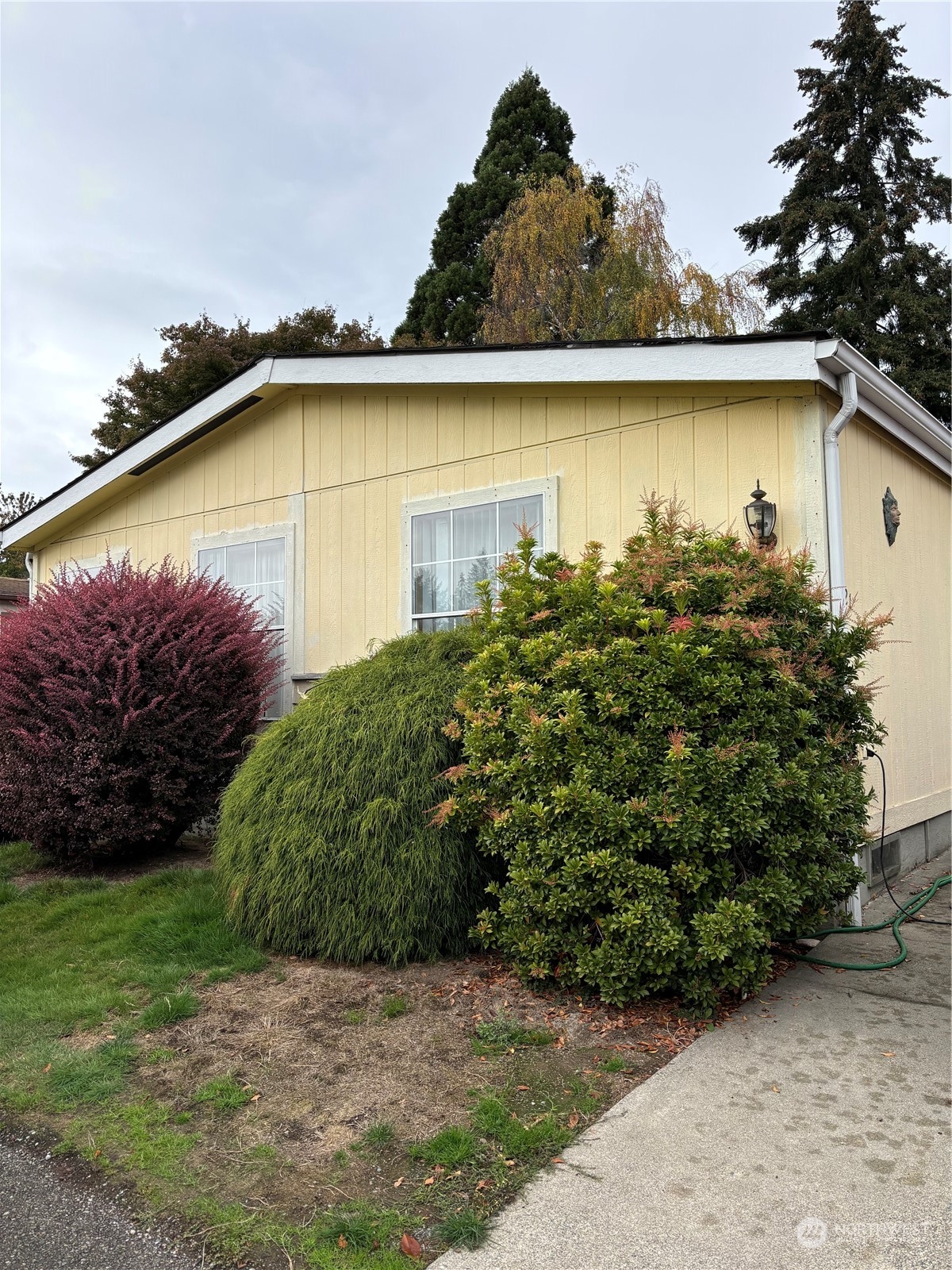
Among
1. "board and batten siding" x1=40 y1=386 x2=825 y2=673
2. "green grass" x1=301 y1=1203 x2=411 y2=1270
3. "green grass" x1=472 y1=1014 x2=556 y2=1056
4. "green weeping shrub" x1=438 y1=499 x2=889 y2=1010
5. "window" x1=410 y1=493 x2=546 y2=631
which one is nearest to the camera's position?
"green grass" x1=301 y1=1203 x2=411 y2=1270

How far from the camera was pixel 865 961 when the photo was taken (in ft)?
13.6

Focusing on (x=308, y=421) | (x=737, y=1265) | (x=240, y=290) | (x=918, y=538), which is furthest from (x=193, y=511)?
(x=240, y=290)

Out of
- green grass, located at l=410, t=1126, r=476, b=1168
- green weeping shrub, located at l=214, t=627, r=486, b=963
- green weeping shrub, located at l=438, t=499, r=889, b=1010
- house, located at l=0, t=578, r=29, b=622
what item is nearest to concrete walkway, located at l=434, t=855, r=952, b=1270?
green grass, located at l=410, t=1126, r=476, b=1168

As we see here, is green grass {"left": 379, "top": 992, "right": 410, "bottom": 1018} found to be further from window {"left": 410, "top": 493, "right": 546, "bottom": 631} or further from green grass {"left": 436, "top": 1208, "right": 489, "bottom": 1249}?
window {"left": 410, "top": 493, "right": 546, "bottom": 631}

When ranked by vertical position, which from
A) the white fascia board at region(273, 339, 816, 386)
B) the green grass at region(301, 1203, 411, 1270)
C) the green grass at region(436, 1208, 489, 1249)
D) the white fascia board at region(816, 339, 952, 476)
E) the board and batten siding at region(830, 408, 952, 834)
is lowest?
the green grass at region(301, 1203, 411, 1270)

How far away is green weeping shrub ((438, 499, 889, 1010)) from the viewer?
3301 millimetres

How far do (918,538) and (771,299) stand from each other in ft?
54.7

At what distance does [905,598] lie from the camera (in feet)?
19.7

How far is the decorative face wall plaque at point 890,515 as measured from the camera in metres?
5.68

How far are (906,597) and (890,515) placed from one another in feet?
2.29

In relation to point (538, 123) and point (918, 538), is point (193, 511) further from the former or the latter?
point (538, 123)

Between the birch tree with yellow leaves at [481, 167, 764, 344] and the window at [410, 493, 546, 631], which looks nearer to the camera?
the window at [410, 493, 546, 631]

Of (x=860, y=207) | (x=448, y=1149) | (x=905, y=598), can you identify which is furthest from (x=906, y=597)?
(x=860, y=207)

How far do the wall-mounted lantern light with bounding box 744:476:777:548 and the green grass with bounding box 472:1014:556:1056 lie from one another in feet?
9.41
